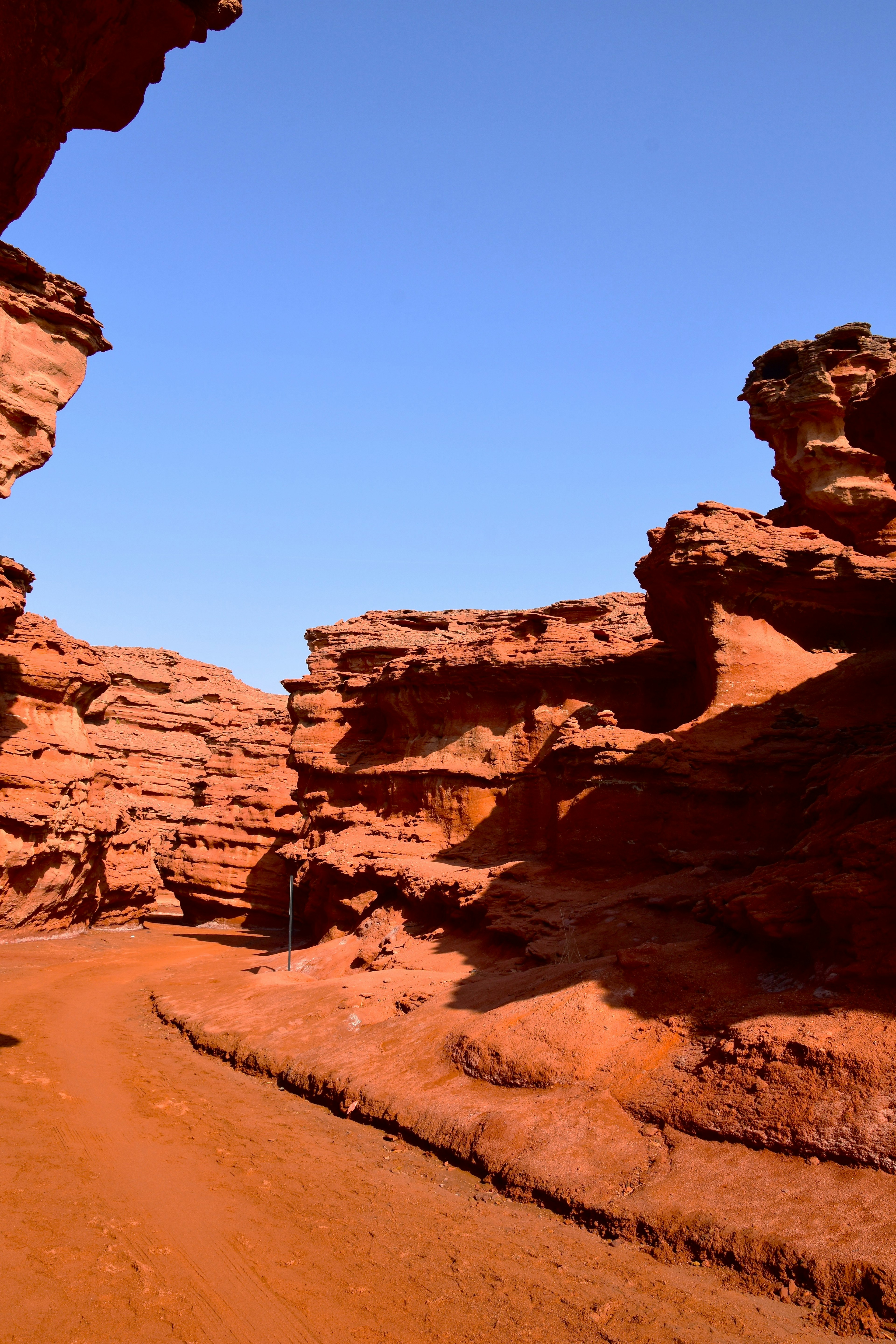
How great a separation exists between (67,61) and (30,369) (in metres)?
7.68

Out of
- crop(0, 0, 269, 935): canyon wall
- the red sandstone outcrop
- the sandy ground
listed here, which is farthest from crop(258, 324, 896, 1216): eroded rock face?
crop(0, 0, 269, 935): canyon wall

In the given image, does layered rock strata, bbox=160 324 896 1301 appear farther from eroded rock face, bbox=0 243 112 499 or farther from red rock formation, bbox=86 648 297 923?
eroded rock face, bbox=0 243 112 499

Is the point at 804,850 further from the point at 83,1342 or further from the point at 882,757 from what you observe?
the point at 83,1342

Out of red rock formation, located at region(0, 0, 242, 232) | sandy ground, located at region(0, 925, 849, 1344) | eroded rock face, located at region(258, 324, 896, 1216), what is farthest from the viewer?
eroded rock face, located at region(258, 324, 896, 1216)

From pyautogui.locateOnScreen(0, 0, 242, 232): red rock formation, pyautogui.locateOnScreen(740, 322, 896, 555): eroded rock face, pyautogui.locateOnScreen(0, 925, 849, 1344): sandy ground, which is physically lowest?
pyautogui.locateOnScreen(0, 925, 849, 1344): sandy ground

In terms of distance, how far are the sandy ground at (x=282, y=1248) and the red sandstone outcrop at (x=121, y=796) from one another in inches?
538

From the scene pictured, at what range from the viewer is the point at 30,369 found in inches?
434

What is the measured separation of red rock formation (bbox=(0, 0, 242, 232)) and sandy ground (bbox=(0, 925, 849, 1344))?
22.1ft

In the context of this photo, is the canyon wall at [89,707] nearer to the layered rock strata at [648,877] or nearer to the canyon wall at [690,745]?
the layered rock strata at [648,877]

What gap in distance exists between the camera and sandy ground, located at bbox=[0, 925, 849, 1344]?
5.04 metres

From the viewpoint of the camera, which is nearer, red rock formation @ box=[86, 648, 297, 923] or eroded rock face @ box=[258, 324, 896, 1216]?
eroded rock face @ box=[258, 324, 896, 1216]

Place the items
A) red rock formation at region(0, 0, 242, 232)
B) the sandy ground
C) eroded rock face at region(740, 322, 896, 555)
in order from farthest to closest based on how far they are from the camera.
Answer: eroded rock face at region(740, 322, 896, 555), the sandy ground, red rock formation at region(0, 0, 242, 232)

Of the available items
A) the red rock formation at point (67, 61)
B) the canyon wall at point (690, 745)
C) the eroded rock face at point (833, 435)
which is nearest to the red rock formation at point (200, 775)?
the canyon wall at point (690, 745)

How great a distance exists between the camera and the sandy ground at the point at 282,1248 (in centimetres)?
504
